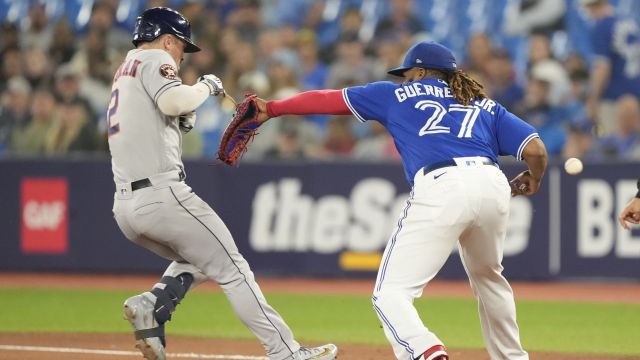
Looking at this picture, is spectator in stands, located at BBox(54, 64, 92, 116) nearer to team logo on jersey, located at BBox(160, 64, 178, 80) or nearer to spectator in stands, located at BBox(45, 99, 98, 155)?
spectator in stands, located at BBox(45, 99, 98, 155)

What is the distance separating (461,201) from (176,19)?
2040 millimetres

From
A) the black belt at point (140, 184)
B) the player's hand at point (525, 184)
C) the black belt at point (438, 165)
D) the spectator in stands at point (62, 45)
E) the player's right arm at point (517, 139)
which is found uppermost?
the spectator in stands at point (62, 45)

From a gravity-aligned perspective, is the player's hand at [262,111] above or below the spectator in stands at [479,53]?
below

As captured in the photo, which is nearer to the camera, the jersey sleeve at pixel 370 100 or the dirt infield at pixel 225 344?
the jersey sleeve at pixel 370 100

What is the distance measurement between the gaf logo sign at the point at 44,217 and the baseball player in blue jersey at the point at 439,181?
7.85m

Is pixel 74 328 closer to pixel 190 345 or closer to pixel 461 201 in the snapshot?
pixel 190 345

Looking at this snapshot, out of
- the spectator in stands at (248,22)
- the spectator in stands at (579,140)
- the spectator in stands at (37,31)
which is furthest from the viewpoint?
the spectator in stands at (37,31)

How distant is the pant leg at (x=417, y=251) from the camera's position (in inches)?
228

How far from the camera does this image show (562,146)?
13273 mm

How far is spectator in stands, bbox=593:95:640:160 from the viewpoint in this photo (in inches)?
501

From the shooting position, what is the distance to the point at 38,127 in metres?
14.5

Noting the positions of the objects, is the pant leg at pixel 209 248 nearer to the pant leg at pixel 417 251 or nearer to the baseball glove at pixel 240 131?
the baseball glove at pixel 240 131

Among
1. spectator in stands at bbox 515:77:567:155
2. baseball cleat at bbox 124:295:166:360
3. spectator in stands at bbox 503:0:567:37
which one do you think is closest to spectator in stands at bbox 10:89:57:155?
spectator in stands at bbox 515:77:567:155

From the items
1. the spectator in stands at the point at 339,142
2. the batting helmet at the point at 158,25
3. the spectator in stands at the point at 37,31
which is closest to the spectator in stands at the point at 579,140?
the spectator in stands at the point at 339,142
